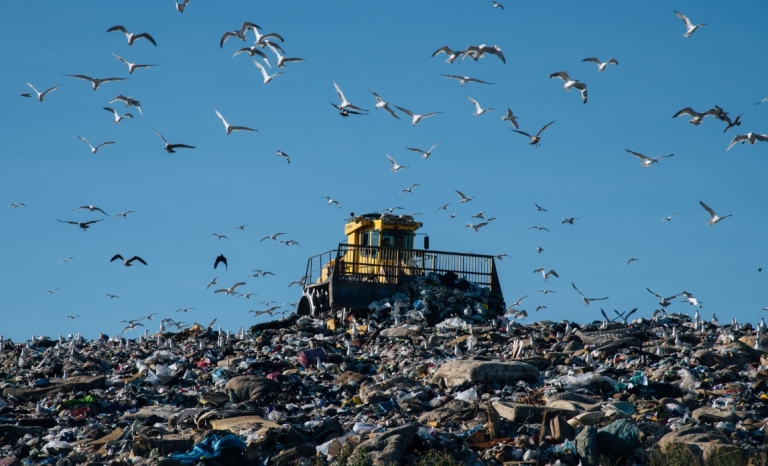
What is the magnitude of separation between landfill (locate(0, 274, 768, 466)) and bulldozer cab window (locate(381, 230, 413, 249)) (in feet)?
8.68

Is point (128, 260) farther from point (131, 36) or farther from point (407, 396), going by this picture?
point (407, 396)

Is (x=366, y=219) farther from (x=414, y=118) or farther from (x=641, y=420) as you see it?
(x=641, y=420)

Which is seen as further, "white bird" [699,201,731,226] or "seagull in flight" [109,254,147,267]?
"seagull in flight" [109,254,147,267]

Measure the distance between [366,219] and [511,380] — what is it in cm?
976

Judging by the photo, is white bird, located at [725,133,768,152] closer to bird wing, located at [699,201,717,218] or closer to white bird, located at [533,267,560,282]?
bird wing, located at [699,201,717,218]

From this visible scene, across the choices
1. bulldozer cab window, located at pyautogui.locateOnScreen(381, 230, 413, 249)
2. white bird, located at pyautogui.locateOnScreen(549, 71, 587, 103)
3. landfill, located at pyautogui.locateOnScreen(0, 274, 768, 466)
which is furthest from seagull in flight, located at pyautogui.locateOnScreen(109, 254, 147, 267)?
white bird, located at pyautogui.locateOnScreen(549, 71, 587, 103)

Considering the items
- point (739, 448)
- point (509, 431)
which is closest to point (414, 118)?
point (509, 431)

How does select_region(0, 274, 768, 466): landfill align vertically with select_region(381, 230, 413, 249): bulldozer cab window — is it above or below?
below

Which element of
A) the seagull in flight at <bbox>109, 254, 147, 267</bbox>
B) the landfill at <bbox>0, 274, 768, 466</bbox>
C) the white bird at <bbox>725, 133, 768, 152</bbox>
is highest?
the white bird at <bbox>725, 133, 768, 152</bbox>

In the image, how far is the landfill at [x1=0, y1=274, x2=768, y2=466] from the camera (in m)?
9.38

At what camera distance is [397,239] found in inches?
843

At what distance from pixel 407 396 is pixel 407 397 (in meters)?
0.05

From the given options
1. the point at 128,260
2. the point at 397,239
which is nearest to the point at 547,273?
the point at 397,239

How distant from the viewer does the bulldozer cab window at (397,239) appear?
21.4 m
